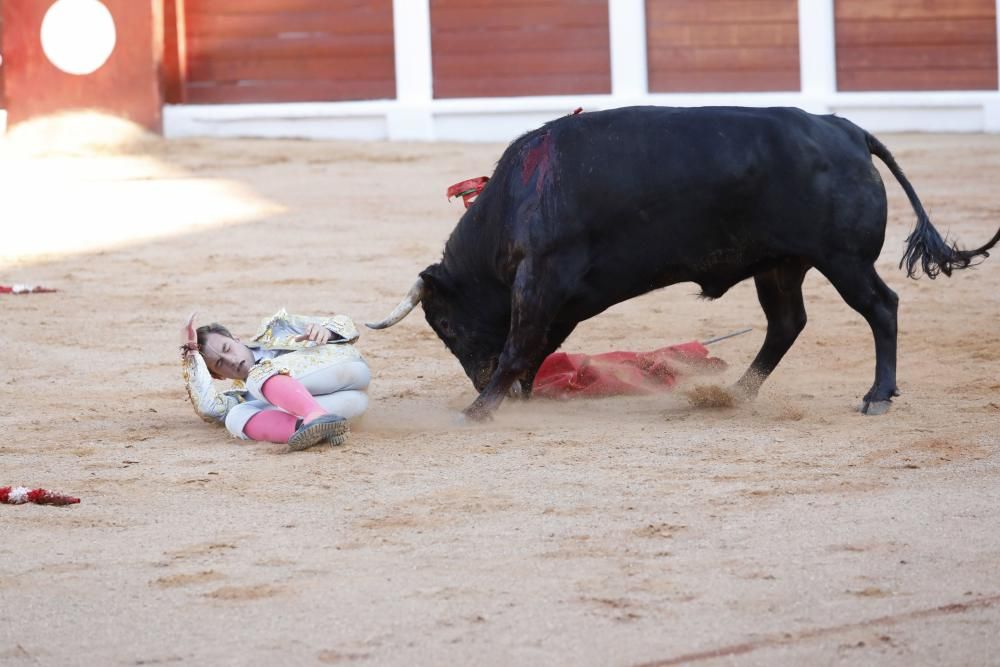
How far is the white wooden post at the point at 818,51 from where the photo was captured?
35.7ft

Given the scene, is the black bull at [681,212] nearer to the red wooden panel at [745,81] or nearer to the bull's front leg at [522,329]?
the bull's front leg at [522,329]

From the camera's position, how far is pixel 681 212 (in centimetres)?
426

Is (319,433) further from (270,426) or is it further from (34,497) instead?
(34,497)

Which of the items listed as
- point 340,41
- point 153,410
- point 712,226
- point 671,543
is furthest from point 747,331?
point 340,41

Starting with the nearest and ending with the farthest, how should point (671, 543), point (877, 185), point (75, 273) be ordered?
point (671, 543)
point (877, 185)
point (75, 273)

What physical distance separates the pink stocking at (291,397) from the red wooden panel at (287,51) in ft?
25.1

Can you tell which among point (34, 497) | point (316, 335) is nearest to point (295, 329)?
point (316, 335)

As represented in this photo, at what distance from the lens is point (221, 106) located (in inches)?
448

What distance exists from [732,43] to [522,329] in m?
7.14

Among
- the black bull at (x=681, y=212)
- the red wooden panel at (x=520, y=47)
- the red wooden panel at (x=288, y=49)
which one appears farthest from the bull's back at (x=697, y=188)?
the red wooden panel at (x=288, y=49)

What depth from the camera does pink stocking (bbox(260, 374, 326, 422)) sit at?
3945mm

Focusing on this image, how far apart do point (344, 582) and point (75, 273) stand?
481 cm

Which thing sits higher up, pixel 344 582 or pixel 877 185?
pixel 877 185

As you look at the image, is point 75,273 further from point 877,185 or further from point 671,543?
point 671,543
